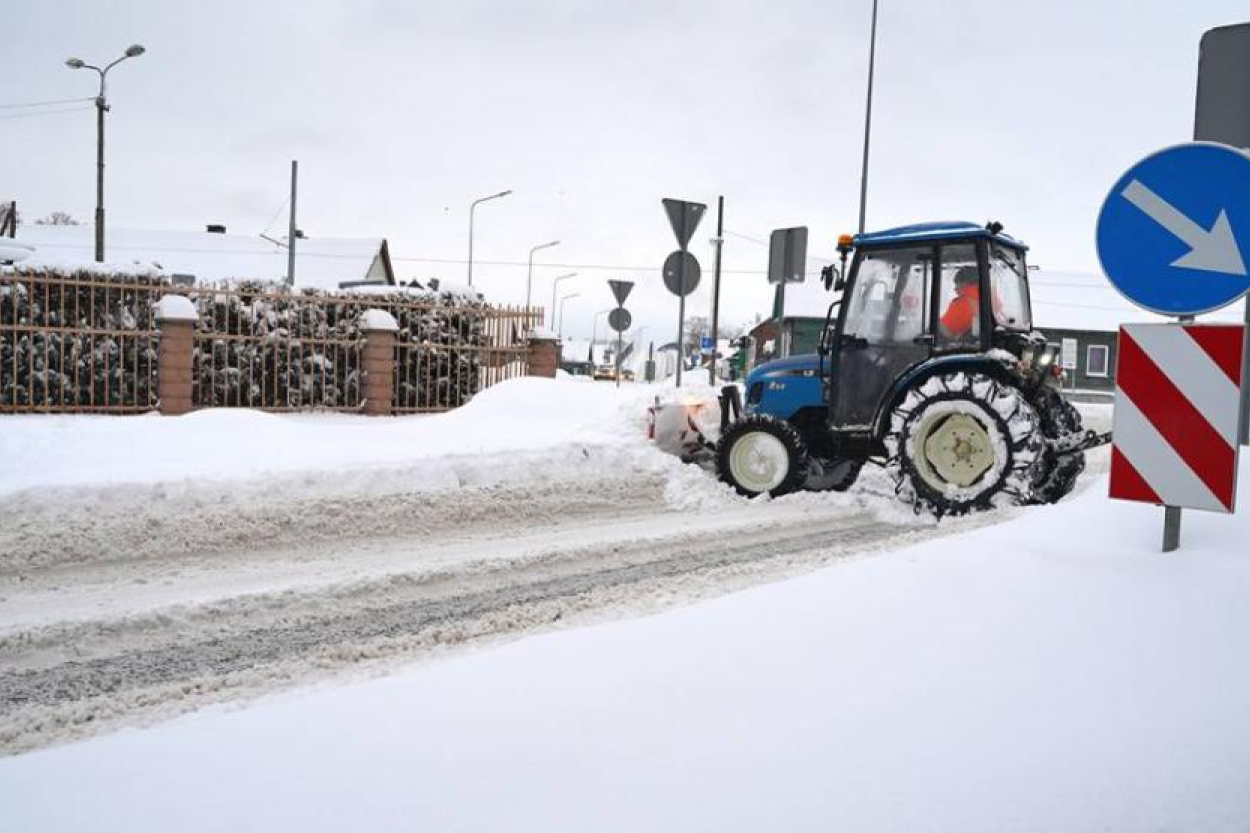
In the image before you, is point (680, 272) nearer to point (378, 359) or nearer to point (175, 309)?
point (378, 359)

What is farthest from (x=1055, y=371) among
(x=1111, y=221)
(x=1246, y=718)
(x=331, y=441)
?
(x=331, y=441)

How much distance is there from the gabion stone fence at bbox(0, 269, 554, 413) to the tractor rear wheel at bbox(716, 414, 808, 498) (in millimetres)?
6667

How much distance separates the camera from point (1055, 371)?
8.14 m

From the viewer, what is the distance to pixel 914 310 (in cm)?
776

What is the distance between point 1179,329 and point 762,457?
189 inches

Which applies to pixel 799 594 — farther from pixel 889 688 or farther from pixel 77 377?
pixel 77 377

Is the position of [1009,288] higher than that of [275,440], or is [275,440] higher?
[1009,288]

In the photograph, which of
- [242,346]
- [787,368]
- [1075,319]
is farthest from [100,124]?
[1075,319]

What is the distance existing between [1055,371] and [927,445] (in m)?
1.79

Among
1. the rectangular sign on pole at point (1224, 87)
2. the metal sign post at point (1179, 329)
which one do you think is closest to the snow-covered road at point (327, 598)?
the metal sign post at point (1179, 329)

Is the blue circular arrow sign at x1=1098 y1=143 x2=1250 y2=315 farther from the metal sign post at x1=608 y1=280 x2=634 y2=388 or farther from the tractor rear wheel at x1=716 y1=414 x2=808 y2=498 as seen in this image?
the metal sign post at x1=608 y1=280 x2=634 y2=388

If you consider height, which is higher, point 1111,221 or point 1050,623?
point 1111,221

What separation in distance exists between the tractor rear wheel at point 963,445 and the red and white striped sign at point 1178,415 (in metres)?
3.06

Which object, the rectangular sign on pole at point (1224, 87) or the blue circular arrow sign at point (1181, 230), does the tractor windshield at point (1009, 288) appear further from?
the blue circular arrow sign at point (1181, 230)
